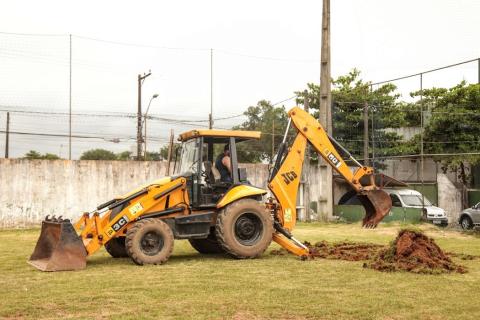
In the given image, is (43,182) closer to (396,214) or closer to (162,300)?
(396,214)

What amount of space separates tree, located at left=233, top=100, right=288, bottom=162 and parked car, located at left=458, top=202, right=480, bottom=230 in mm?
7514

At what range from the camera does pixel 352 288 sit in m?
8.48

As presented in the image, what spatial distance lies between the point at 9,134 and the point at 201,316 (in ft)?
47.0

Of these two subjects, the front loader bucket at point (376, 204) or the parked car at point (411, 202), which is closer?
the front loader bucket at point (376, 204)

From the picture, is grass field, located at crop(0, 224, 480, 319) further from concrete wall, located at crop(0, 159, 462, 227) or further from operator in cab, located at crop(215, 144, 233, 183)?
concrete wall, located at crop(0, 159, 462, 227)

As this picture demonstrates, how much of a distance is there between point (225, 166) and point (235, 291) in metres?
4.21

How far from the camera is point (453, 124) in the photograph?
93.4 feet

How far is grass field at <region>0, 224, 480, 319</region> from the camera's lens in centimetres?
695

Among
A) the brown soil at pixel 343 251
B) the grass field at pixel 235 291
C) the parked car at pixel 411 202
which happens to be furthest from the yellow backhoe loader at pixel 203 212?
the parked car at pixel 411 202

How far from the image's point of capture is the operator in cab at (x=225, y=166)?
Result: 12172 millimetres

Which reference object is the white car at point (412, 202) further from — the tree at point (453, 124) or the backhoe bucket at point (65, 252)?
the backhoe bucket at point (65, 252)

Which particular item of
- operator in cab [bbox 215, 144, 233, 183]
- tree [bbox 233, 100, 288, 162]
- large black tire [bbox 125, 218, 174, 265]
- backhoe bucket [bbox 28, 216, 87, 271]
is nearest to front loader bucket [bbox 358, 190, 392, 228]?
operator in cab [bbox 215, 144, 233, 183]

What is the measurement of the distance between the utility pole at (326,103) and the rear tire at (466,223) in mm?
4883

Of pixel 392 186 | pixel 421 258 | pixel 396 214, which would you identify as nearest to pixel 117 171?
pixel 396 214
